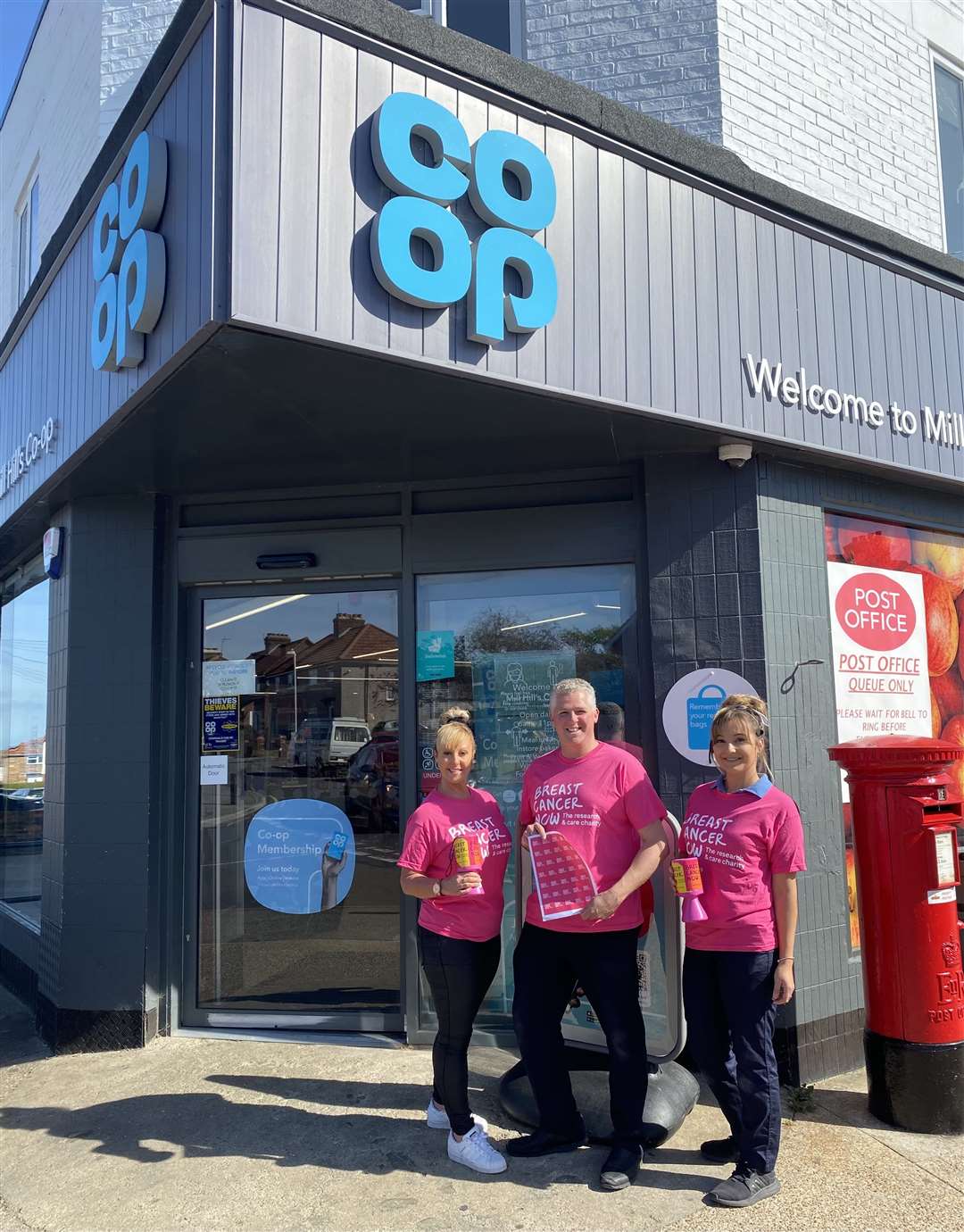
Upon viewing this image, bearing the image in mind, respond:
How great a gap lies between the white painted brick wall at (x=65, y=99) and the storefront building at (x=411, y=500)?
134 centimetres

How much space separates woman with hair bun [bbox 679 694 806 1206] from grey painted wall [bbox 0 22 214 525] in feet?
8.65

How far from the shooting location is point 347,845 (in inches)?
227

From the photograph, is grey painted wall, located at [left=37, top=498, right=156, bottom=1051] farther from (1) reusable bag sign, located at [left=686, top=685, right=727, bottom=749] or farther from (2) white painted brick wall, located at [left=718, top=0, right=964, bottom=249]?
(2) white painted brick wall, located at [left=718, top=0, right=964, bottom=249]

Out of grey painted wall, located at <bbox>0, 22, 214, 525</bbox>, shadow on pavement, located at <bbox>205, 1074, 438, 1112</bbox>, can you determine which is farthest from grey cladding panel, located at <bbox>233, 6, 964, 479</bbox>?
shadow on pavement, located at <bbox>205, 1074, 438, 1112</bbox>

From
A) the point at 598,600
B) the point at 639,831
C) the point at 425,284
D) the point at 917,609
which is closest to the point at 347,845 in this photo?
the point at 598,600

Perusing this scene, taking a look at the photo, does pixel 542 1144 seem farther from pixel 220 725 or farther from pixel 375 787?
pixel 220 725

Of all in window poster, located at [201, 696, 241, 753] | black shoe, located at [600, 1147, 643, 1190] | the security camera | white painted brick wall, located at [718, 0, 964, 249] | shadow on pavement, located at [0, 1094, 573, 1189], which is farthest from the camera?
white painted brick wall, located at [718, 0, 964, 249]

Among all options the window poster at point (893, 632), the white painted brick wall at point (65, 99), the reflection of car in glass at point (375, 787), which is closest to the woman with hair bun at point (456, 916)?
the reflection of car in glass at point (375, 787)

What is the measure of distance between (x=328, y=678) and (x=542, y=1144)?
277 cm

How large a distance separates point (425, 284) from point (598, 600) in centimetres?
217

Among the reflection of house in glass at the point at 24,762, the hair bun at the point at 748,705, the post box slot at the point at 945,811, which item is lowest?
the post box slot at the point at 945,811

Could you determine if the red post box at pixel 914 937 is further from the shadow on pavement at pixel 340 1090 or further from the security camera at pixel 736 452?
the shadow on pavement at pixel 340 1090

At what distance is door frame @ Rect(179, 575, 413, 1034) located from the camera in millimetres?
5562

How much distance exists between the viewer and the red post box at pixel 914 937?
166 inches
